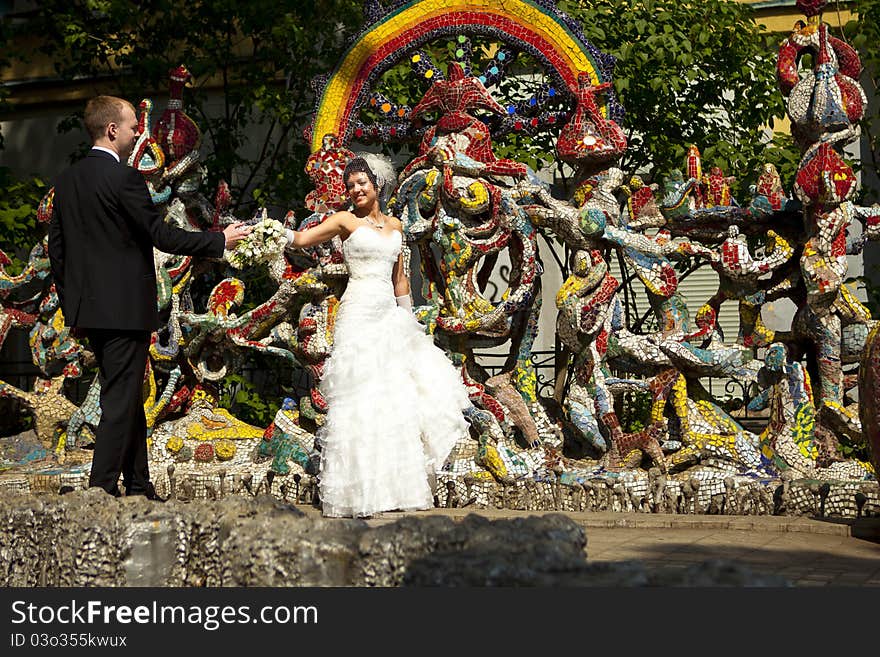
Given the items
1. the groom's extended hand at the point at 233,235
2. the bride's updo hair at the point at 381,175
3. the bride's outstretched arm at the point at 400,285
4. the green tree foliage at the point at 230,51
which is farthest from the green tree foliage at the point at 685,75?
the groom's extended hand at the point at 233,235

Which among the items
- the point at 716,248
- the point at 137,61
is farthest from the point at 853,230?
the point at 137,61

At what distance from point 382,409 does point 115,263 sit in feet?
5.75

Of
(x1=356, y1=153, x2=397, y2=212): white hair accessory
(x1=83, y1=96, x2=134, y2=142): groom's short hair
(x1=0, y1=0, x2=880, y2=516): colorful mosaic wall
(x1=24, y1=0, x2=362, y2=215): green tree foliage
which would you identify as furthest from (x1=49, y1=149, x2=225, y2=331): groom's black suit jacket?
(x1=24, y1=0, x2=362, y2=215): green tree foliage

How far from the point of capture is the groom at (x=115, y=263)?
6.03 metres

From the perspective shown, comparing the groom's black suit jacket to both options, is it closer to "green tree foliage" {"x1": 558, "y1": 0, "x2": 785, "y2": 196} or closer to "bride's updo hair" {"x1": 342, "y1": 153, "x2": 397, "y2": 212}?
"bride's updo hair" {"x1": 342, "y1": 153, "x2": 397, "y2": 212}

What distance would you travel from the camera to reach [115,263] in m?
6.13

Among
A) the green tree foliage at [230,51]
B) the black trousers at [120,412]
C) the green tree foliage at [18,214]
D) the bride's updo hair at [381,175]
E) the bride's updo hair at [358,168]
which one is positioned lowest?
the black trousers at [120,412]

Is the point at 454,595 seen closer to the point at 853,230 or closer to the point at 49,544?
the point at 49,544

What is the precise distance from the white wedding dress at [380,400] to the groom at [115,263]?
117cm

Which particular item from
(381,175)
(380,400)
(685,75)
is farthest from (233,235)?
(685,75)

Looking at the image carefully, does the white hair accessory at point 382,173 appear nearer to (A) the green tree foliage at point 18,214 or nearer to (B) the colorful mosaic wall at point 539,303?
(B) the colorful mosaic wall at point 539,303

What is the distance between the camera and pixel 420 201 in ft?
28.3

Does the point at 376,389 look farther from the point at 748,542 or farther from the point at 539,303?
the point at 748,542

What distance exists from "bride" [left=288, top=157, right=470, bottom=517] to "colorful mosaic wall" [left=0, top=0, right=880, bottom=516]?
524 mm
